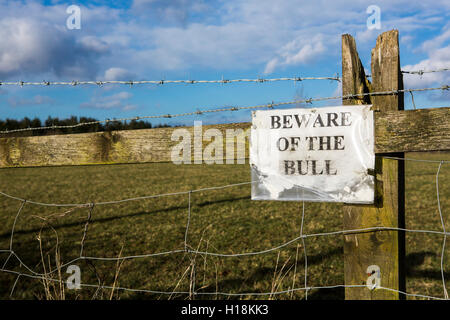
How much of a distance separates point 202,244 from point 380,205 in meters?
3.91

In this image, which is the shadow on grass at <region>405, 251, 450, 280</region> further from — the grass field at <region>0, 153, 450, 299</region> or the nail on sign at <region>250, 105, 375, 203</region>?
the nail on sign at <region>250, 105, 375, 203</region>

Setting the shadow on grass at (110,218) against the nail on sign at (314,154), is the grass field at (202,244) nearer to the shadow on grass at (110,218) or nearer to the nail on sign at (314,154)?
the shadow on grass at (110,218)

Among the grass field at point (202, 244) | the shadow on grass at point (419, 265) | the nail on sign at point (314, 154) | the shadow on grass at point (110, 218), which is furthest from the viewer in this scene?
the shadow on grass at point (110, 218)

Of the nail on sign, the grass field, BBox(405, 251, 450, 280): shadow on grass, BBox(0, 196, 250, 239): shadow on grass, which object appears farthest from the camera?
BBox(0, 196, 250, 239): shadow on grass

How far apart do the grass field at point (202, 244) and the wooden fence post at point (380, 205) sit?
1.64 ft

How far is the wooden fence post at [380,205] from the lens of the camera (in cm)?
210

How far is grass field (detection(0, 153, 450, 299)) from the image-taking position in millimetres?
4012

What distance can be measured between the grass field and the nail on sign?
60 centimetres

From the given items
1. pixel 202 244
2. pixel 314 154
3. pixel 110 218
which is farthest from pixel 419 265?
pixel 110 218

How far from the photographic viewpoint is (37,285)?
13.9 ft

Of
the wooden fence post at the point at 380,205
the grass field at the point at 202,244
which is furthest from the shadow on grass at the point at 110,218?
the wooden fence post at the point at 380,205

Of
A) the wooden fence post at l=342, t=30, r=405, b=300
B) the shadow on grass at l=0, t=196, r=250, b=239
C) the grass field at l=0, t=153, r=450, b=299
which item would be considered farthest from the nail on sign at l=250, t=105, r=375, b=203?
the shadow on grass at l=0, t=196, r=250, b=239

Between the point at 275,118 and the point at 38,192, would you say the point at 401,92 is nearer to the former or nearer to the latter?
the point at 275,118
